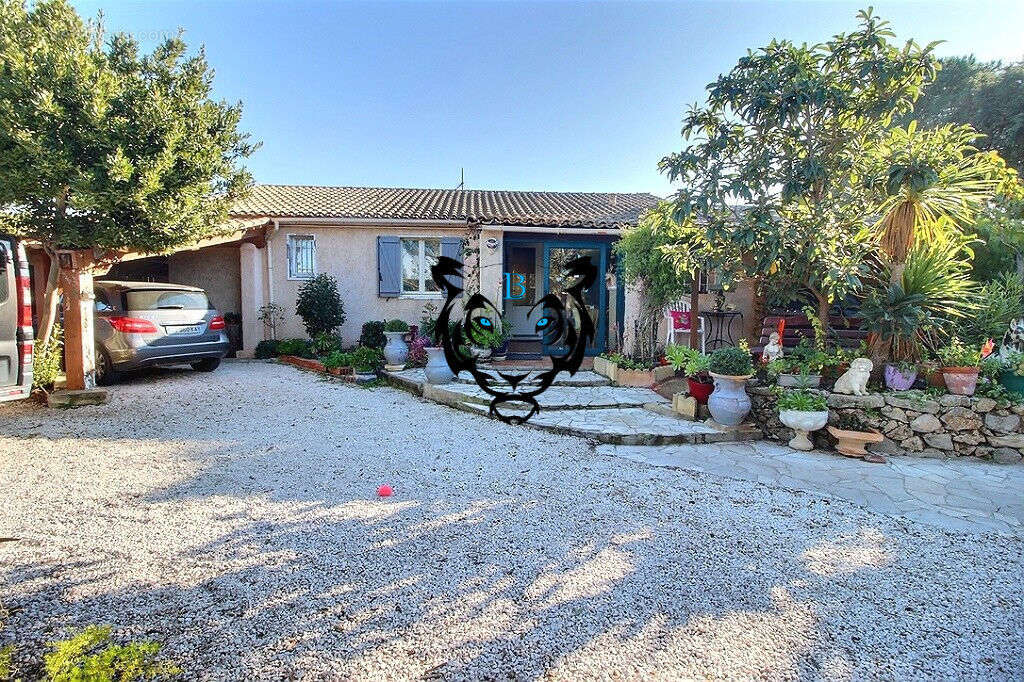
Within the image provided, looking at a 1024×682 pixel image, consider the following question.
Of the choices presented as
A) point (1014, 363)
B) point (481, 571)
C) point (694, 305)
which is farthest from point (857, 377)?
point (481, 571)

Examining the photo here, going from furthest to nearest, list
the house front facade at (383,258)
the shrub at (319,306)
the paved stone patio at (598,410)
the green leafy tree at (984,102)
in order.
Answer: the green leafy tree at (984,102) → the house front facade at (383,258) → the shrub at (319,306) → the paved stone patio at (598,410)

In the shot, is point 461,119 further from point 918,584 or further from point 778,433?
point 918,584

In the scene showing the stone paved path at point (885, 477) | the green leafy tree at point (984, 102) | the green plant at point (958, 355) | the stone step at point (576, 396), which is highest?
the green leafy tree at point (984, 102)

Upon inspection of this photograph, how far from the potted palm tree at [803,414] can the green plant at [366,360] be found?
6.26 meters

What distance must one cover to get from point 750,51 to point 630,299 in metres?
4.90

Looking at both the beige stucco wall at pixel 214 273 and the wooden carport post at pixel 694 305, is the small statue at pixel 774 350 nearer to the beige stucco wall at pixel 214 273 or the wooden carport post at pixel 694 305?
the wooden carport post at pixel 694 305

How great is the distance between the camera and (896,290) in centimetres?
492

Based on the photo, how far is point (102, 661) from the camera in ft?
5.98

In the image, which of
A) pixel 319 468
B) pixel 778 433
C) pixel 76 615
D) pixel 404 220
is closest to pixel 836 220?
pixel 778 433

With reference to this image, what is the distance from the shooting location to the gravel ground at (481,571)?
6.39ft

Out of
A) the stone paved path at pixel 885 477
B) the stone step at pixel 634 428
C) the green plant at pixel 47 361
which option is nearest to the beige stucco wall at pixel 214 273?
the green plant at pixel 47 361

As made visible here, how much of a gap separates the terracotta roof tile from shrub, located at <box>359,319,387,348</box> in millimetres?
2314

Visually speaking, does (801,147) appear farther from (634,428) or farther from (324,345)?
(324,345)

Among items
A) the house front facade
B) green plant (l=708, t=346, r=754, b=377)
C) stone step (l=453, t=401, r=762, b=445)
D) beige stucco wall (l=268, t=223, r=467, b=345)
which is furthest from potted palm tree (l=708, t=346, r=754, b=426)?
beige stucco wall (l=268, t=223, r=467, b=345)
